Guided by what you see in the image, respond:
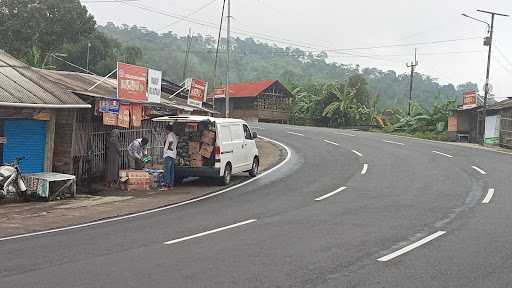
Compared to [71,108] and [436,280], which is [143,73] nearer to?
[71,108]

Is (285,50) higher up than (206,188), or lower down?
higher up

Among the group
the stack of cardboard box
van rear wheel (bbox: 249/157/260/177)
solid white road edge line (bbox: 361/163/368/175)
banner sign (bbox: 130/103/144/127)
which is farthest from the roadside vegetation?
the stack of cardboard box

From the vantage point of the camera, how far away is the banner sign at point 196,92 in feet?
76.6

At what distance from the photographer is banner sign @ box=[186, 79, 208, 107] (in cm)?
2335

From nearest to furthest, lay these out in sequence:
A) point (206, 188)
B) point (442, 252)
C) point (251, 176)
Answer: point (442, 252), point (206, 188), point (251, 176)

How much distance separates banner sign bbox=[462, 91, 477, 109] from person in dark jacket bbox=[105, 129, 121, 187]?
A: 32.9m

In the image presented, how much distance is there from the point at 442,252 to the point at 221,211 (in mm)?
5513

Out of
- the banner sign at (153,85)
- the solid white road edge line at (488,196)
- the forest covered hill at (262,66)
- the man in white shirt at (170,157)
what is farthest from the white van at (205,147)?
the forest covered hill at (262,66)

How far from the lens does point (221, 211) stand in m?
12.2

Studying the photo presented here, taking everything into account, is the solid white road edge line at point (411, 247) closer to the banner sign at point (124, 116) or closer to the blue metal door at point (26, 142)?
the banner sign at point (124, 116)

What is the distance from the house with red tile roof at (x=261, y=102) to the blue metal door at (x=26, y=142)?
49.1 meters

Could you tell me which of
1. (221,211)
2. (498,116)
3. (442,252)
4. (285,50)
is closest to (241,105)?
(498,116)

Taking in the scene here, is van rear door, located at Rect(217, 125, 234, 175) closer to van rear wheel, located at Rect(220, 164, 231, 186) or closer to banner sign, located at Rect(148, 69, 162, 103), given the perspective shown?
van rear wheel, located at Rect(220, 164, 231, 186)

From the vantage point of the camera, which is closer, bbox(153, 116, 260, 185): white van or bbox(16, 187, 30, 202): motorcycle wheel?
bbox(16, 187, 30, 202): motorcycle wheel
